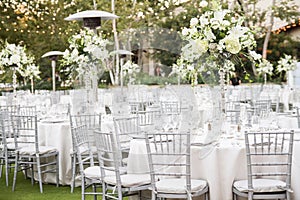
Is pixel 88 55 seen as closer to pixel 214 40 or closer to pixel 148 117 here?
pixel 148 117

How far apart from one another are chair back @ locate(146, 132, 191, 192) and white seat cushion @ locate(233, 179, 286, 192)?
42 centimetres

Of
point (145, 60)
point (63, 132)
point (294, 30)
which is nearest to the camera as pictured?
point (145, 60)

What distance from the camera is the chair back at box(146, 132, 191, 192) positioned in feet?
14.6

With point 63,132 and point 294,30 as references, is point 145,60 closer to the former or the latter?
point 63,132

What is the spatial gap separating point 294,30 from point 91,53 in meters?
17.9

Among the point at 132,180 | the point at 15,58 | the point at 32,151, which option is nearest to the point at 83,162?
the point at 32,151

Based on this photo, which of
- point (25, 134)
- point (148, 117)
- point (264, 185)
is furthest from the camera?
point (25, 134)

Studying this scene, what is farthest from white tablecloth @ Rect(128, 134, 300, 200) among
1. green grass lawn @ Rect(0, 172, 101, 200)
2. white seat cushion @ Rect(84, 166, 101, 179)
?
green grass lawn @ Rect(0, 172, 101, 200)

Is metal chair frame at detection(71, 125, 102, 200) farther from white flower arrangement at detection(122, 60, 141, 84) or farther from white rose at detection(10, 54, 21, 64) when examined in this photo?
white rose at detection(10, 54, 21, 64)

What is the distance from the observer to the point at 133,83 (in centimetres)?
743

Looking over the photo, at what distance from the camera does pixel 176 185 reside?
14.7 ft

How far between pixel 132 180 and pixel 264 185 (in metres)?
1.09

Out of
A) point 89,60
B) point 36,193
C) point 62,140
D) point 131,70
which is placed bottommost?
point 36,193

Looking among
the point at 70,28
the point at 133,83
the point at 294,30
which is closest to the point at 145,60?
the point at 133,83
